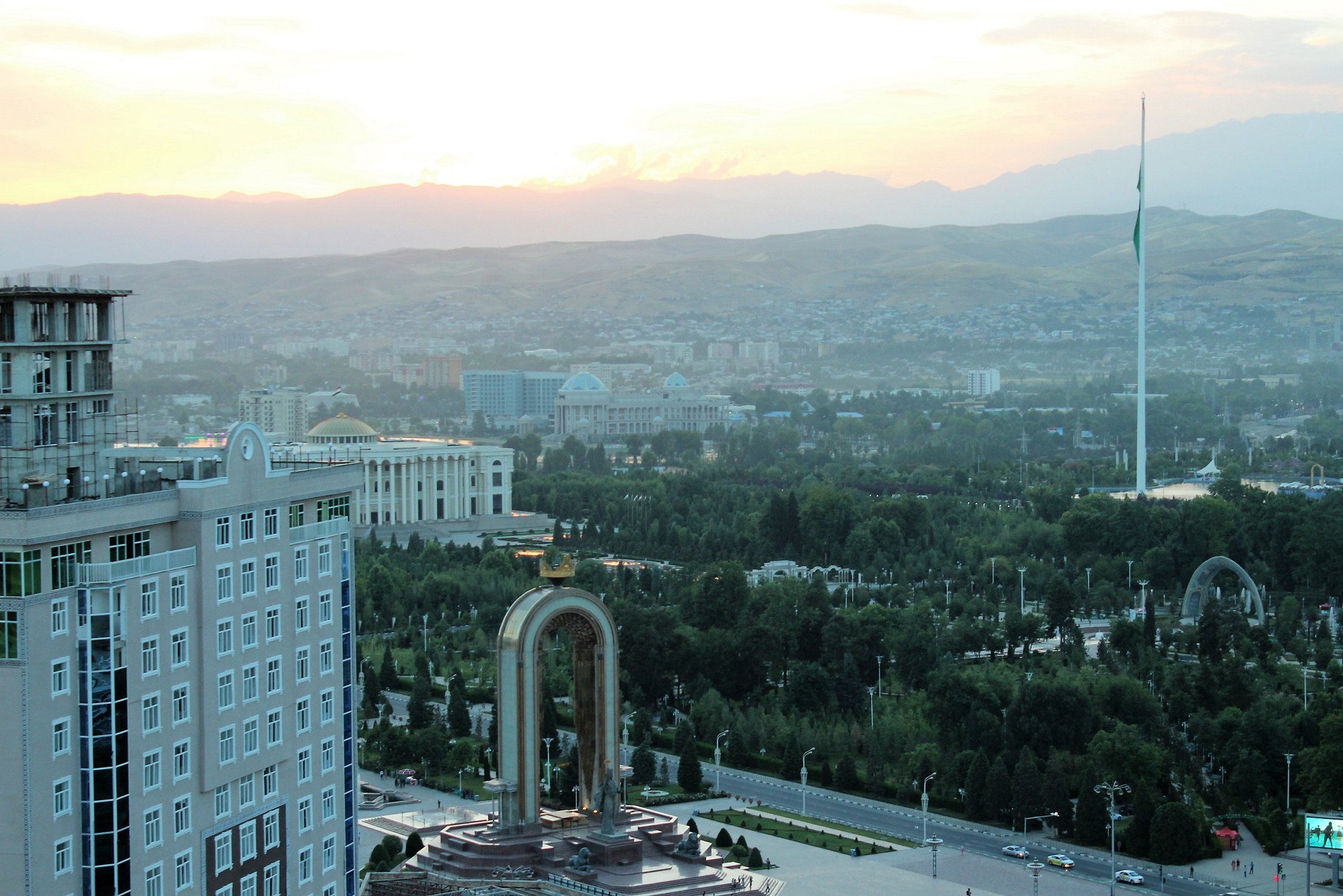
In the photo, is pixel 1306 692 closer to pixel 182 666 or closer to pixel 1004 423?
pixel 182 666

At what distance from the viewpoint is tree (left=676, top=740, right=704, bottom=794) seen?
102 feet

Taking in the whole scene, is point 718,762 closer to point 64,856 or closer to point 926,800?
point 926,800

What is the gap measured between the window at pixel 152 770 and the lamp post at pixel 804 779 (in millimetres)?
15928

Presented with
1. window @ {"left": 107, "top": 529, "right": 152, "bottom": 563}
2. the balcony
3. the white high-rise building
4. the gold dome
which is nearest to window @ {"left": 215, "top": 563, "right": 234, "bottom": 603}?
the balcony

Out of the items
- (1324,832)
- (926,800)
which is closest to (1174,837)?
(1324,832)

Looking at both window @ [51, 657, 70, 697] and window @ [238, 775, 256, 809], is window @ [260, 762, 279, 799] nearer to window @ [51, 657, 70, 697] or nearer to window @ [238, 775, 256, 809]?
window @ [238, 775, 256, 809]

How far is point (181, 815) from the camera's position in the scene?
1662 centimetres

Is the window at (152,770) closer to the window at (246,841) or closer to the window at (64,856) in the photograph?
the window at (64,856)

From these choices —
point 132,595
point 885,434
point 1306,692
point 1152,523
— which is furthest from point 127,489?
point 885,434

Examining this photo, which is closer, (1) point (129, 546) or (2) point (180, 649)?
(1) point (129, 546)

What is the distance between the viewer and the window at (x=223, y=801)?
1717 cm

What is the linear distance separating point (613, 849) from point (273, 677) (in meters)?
6.85

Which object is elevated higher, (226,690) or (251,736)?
(226,690)

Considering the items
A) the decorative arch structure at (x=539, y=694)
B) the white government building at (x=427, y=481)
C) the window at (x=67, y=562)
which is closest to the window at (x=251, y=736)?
the window at (x=67, y=562)
